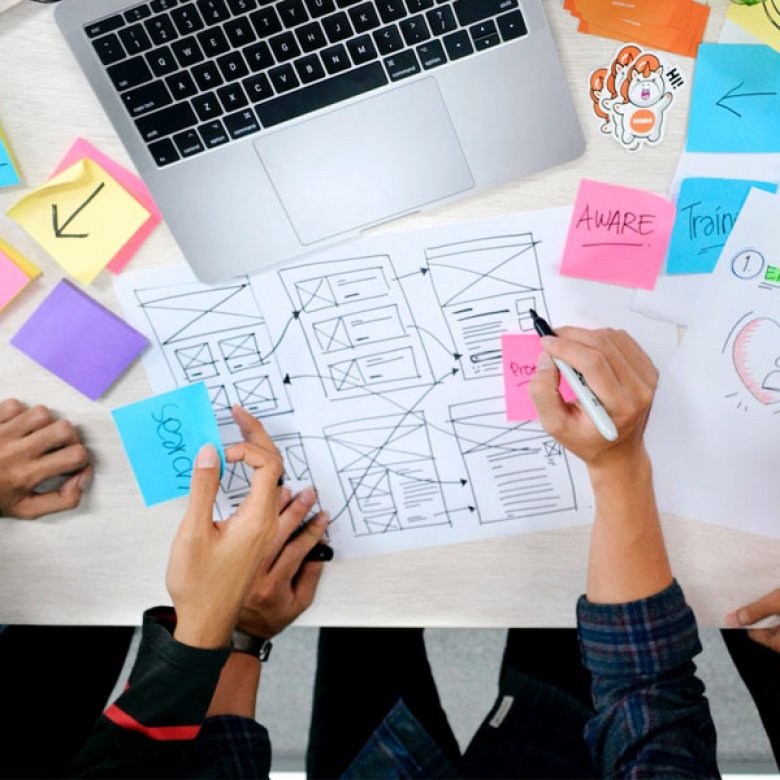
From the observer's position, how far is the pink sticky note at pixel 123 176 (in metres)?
0.73

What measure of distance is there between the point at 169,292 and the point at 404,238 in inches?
9.0

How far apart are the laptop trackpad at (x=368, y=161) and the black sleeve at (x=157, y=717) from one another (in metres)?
0.40

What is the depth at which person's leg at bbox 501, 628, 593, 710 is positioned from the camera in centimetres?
104

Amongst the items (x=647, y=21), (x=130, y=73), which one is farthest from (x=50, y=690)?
(x=647, y=21)

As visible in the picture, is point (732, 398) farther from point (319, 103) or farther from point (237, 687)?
point (237, 687)

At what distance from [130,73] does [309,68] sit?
155 mm

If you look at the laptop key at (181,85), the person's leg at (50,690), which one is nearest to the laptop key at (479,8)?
the laptop key at (181,85)

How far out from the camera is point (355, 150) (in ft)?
2.34

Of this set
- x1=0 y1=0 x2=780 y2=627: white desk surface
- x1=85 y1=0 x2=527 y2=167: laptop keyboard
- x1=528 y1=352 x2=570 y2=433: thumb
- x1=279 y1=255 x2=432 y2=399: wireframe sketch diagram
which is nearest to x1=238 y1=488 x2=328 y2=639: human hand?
x1=0 y1=0 x2=780 y2=627: white desk surface

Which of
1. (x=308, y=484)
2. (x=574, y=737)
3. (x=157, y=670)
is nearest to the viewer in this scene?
(x=157, y=670)

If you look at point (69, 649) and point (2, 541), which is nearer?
point (2, 541)

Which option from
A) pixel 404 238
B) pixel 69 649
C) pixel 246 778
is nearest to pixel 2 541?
pixel 69 649

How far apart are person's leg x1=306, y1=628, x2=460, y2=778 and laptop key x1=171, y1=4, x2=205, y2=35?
742 mm

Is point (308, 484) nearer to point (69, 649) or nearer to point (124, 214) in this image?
point (124, 214)
